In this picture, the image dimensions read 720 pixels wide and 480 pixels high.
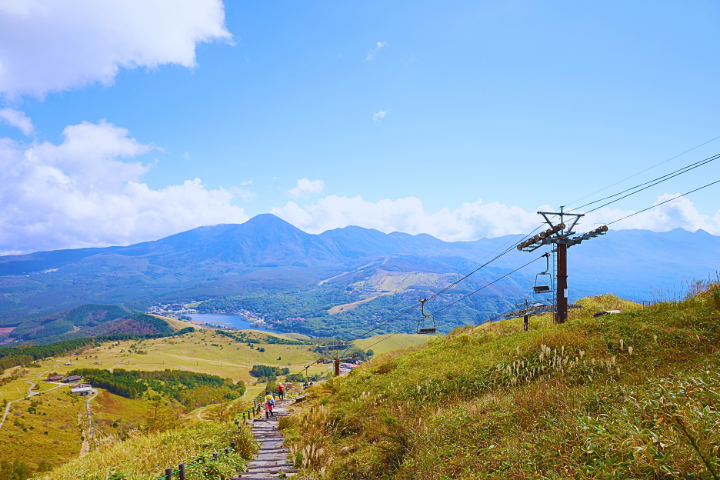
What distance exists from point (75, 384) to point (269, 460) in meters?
168

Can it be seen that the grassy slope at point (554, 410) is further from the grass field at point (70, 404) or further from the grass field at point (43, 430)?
the grass field at point (43, 430)

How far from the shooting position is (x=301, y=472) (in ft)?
26.8

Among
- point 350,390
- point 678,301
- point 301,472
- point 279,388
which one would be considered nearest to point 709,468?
point 301,472

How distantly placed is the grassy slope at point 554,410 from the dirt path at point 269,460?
0.63 meters

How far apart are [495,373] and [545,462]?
5104 mm

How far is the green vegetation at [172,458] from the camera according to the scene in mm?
7973

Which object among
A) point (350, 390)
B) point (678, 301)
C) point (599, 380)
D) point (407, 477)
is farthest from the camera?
point (350, 390)

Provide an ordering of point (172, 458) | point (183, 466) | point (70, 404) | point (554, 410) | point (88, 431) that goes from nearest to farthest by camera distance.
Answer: point (554, 410) < point (183, 466) < point (172, 458) < point (88, 431) < point (70, 404)

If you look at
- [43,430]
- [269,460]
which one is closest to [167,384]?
[43,430]

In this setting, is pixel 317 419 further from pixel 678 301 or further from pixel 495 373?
pixel 678 301

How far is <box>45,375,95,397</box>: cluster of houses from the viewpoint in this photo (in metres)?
123

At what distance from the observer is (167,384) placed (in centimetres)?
13988

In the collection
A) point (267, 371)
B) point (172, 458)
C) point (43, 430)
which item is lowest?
point (267, 371)

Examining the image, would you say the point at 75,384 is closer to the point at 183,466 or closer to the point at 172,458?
the point at 172,458
